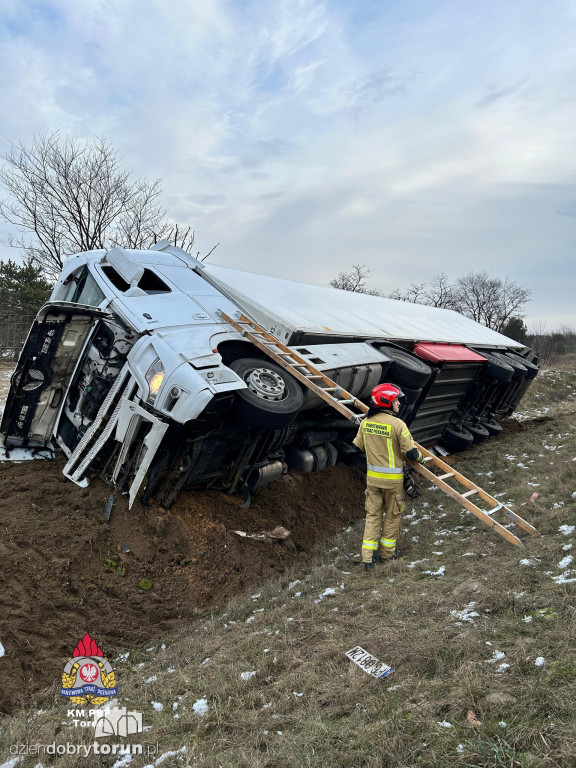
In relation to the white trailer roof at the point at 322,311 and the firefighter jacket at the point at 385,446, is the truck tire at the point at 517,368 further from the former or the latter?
the firefighter jacket at the point at 385,446

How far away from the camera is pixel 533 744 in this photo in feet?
5.67

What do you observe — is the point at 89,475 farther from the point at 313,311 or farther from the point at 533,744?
the point at 533,744

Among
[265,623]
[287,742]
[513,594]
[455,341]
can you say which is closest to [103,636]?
[265,623]

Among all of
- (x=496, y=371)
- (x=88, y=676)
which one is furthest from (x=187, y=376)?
(x=496, y=371)

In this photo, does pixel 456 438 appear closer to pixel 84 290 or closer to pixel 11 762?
pixel 84 290

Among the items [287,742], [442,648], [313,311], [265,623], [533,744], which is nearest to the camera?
[533,744]

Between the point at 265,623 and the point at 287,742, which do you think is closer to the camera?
the point at 287,742

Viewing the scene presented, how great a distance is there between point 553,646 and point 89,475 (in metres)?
4.33

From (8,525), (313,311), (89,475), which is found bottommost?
(8,525)

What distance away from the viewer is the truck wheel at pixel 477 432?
9.12 metres

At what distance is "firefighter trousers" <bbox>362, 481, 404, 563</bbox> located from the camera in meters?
4.16

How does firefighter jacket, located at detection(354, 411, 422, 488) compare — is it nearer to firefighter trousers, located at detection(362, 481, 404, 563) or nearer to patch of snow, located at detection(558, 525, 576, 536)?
firefighter trousers, located at detection(362, 481, 404, 563)

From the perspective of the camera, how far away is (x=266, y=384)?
4.80 m

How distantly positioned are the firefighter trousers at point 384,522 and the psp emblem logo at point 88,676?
2.07 m
